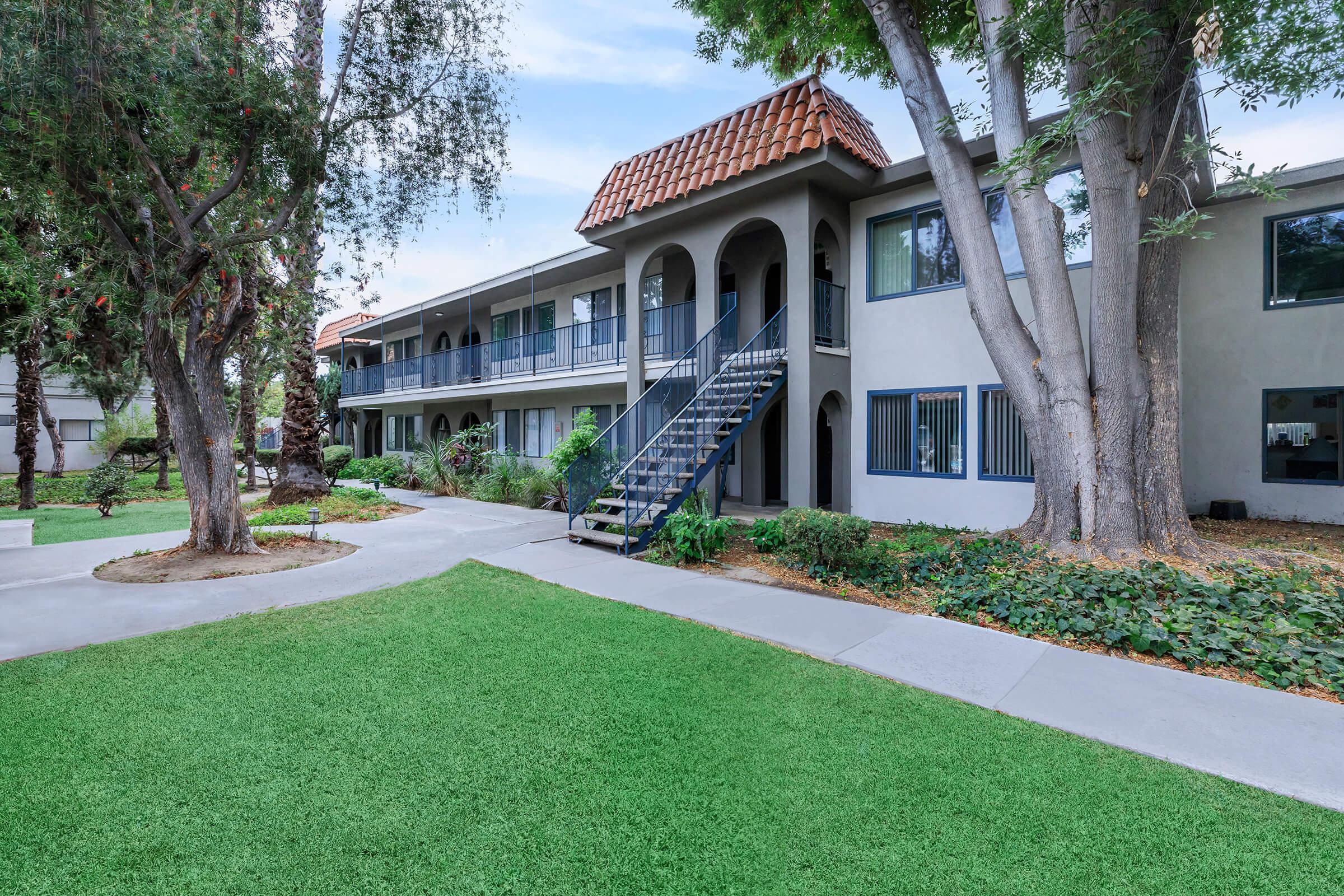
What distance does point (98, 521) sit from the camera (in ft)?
39.4

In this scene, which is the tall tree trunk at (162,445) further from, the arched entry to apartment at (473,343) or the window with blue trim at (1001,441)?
the window with blue trim at (1001,441)

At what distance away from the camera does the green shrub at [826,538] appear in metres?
6.84

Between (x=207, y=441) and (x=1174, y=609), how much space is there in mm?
11029

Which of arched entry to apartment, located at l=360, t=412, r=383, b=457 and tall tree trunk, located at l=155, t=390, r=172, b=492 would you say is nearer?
tall tree trunk, located at l=155, t=390, r=172, b=492

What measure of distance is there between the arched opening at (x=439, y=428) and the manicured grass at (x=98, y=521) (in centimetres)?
910

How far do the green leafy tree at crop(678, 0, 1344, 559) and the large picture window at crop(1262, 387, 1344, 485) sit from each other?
345 centimetres

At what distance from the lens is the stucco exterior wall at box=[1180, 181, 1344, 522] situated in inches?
346

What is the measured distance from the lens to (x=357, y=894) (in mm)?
2270

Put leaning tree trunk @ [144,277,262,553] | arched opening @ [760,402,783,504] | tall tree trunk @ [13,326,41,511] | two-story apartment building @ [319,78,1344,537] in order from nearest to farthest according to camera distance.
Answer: leaning tree trunk @ [144,277,262,553] < two-story apartment building @ [319,78,1344,537] < arched opening @ [760,402,783,504] < tall tree trunk @ [13,326,41,511]

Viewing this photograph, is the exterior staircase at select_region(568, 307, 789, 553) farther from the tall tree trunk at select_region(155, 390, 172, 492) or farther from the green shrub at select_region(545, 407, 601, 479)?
the tall tree trunk at select_region(155, 390, 172, 492)

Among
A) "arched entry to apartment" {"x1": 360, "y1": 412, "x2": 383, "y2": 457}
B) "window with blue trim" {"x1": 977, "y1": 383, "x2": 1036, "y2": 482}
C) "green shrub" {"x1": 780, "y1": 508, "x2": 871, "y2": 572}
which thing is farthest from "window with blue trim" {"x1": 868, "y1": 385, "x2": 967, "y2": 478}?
"arched entry to apartment" {"x1": 360, "y1": 412, "x2": 383, "y2": 457}

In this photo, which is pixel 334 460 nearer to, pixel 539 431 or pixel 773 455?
pixel 539 431

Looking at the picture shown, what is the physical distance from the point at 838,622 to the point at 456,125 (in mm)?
9016

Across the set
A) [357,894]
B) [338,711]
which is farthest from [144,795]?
[357,894]
